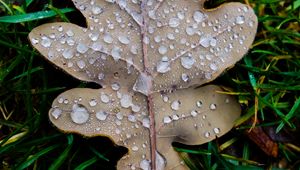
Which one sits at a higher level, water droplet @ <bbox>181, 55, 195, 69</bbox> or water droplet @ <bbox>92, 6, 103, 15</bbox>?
water droplet @ <bbox>92, 6, 103, 15</bbox>

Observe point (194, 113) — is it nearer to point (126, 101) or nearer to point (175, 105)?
point (175, 105)

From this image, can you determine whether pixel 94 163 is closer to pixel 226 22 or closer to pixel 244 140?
pixel 244 140

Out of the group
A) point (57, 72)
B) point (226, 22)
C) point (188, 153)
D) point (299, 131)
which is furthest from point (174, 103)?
point (299, 131)

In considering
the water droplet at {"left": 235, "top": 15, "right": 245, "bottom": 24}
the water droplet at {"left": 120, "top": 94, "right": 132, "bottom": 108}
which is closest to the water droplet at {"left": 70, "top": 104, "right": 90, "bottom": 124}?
the water droplet at {"left": 120, "top": 94, "right": 132, "bottom": 108}

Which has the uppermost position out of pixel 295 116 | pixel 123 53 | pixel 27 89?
pixel 123 53

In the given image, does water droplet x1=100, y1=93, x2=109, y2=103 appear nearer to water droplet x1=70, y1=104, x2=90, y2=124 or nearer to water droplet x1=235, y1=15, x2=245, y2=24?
water droplet x1=70, y1=104, x2=90, y2=124

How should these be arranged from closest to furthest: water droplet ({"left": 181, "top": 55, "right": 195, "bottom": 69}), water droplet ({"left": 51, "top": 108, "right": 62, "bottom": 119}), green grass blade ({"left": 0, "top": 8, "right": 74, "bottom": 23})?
water droplet ({"left": 51, "top": 108, "right": 62, "bottom": 119})
water droplet ({"left": 181, "top": 55, "right": 195, "bottom": 69})
green grass blade ({"left": 0, "top": 8, "right": 74, "bottom": 23})

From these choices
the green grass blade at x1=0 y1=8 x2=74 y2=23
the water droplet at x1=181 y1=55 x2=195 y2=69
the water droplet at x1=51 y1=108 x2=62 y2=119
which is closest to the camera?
the water droplet at x1=51 y1=108 x2=62 y2=119

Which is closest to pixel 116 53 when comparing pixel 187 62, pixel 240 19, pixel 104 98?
pixel 104 98
